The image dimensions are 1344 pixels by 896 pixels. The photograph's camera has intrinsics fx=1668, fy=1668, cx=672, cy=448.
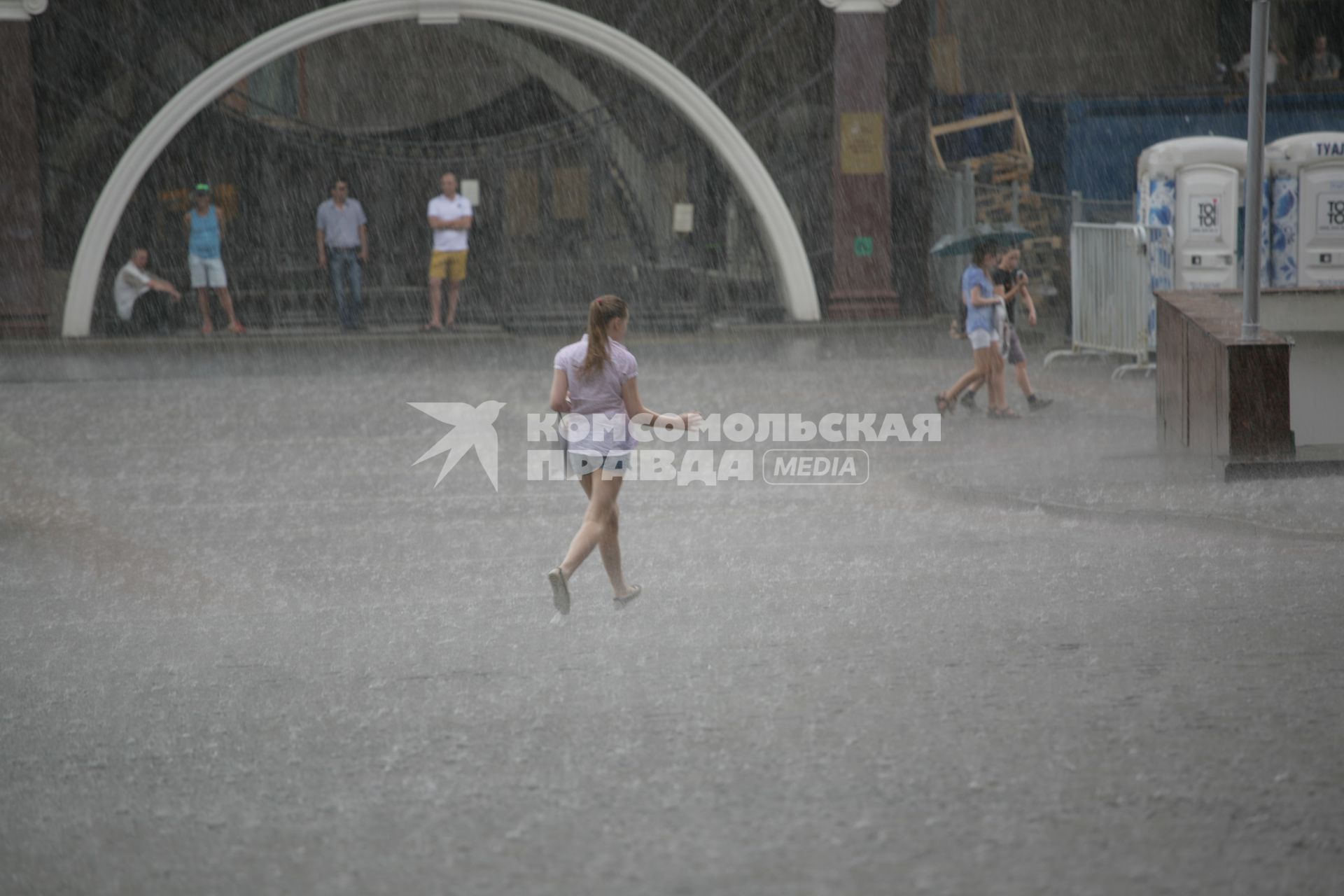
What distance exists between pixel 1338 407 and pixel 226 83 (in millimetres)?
14398

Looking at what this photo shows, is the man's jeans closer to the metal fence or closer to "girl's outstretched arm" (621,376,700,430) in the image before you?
the metal fence

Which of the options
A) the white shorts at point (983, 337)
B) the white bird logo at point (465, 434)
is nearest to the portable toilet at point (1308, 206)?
the white shorts at point (983, 337)

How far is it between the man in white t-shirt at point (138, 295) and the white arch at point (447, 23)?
0.36 metres

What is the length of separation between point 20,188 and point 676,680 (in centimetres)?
1786

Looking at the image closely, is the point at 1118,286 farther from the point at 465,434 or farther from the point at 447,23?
the point at 447,23

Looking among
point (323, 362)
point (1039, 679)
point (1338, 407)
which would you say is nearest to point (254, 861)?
point (1039, 679)

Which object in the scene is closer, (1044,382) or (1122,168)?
(1044,382)

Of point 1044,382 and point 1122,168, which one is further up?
point 1122,168

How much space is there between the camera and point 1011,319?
14.4 meters

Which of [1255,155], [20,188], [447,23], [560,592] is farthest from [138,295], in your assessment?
[560,592]

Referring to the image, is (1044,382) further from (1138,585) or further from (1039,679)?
(1039,679)

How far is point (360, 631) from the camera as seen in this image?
705cm

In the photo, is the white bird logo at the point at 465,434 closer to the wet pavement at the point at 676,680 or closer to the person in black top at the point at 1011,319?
the wet pavement at the point at 676,680

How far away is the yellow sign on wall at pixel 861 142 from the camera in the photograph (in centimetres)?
2244
